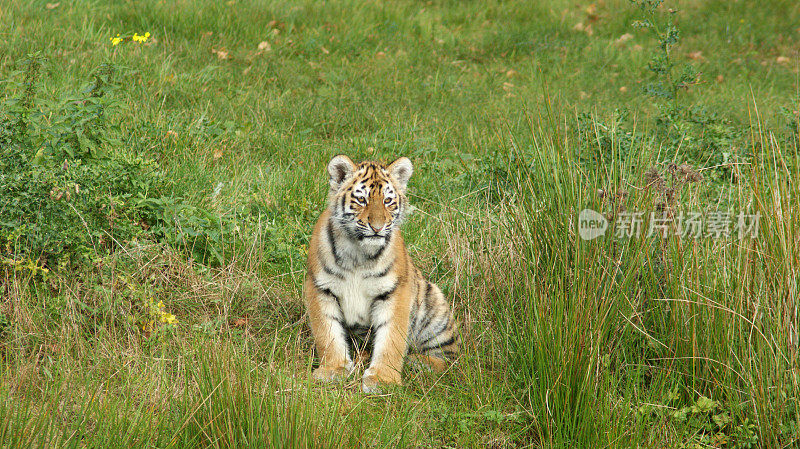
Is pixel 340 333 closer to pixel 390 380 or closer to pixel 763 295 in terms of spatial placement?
pixel 390 380

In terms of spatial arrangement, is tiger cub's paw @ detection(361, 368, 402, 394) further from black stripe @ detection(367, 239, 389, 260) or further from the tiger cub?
black stripe @ detection(367, 239, 389, 260)

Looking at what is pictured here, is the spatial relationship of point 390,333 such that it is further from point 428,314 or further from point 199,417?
point 199,417

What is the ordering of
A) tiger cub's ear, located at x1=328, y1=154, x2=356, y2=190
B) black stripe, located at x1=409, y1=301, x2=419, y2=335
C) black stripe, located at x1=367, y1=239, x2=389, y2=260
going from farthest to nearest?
black stripe, located at x1=409, y1=301, x2=419, y2=335 < tiger cub's ear, located at x1=328, y1=154, x2=356, y2=190 < black stripe, located at x1=367, y1=239, x2=389, y2=260

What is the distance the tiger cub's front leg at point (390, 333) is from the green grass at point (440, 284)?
0.14m

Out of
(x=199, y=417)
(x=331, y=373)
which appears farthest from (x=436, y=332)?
(x=199, y=417)

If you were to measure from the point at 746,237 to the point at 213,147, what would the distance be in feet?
14.6

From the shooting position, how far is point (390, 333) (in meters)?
4.27

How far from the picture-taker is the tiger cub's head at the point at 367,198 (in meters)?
4.27

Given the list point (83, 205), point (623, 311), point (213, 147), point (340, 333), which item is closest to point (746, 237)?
point (623, 311)

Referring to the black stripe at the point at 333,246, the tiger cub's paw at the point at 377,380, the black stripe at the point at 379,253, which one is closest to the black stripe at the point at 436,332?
the tiger cub's paw at the point at 377,380

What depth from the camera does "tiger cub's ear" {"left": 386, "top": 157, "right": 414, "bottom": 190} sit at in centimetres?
452

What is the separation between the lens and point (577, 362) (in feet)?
11.2

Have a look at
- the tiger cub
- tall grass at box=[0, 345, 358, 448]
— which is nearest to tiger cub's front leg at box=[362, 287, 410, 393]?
the tiger cub

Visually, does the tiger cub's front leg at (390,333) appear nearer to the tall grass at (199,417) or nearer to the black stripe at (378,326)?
the black stripe at (378,326)
